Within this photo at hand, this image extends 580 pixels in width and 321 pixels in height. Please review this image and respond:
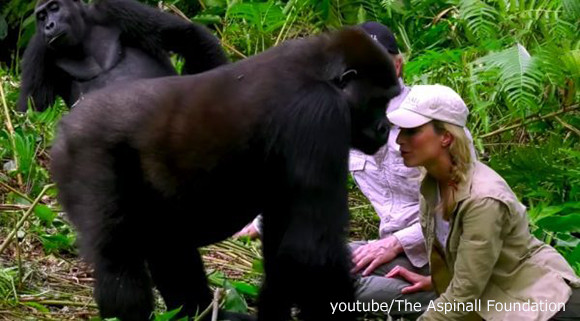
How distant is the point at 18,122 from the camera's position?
575 centimetres

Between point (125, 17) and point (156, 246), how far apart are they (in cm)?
251

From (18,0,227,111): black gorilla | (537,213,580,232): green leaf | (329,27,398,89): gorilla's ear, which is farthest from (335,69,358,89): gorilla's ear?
(18,0,227,111): black gorilla

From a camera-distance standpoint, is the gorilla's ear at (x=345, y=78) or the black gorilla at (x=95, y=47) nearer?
the gorilla's ear at (x=345, y=78)

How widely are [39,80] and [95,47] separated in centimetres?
39

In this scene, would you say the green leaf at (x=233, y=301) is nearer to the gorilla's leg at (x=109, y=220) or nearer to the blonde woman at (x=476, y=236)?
the gorilla's leg at (x=109, y=220)

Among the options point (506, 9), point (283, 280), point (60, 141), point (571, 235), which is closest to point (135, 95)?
point (60, 141)

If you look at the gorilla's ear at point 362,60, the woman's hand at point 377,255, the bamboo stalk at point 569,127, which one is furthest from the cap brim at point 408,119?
the bamboo stalk at point 569,127

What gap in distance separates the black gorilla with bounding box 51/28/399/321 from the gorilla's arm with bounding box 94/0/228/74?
200 centimetres

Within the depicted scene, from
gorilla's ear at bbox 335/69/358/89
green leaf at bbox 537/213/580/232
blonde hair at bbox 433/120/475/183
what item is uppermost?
gorilla's ear at bbox 335/69/358/89

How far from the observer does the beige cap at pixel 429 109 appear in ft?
10.8

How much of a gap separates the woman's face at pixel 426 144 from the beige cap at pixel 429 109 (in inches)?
1.2

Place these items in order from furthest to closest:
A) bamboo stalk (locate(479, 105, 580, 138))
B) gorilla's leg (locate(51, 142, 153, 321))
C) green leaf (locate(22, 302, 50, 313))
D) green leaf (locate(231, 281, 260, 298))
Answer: bamboo stalk (locate(479, 105, 580, 138)) → green leaf (locate(231, 281, 260, 298)) → green leaf (locate(22, 302, 50, 313)) → gorilla's leg (locate(51, 142, 153, 321))

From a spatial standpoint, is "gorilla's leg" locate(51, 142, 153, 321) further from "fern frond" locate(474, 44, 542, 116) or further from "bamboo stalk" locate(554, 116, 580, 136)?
"bamboo stalk" locate(554, 116, 580, 136)

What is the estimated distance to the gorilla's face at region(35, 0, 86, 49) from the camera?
19.0ft
